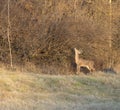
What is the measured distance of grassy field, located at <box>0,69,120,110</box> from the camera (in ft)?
43.4

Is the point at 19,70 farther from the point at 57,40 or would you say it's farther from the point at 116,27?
the point at 116,27

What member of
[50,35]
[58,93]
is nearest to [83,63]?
[50,35]

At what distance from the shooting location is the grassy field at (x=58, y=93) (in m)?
13.2

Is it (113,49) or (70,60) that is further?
(113,49)

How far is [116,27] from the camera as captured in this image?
2689cm

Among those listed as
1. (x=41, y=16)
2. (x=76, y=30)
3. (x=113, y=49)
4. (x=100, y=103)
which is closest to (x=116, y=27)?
(x=113, y=49)

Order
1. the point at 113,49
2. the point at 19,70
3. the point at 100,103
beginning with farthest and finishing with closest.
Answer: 1. the point at 113,49
2. the point at 19,70
3. the point at 100,103

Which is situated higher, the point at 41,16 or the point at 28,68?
the point at 41,16

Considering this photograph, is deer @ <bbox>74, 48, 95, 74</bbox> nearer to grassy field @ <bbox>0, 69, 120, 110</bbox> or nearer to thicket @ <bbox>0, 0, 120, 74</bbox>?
thicket @ <bbox>0, 0, 120, 74</bbox>

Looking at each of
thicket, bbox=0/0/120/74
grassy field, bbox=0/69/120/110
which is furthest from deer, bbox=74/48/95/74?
grassy field, bbox=0/69/120/110

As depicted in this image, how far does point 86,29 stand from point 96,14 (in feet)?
5.76

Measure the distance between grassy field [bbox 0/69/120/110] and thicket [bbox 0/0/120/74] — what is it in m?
5.72

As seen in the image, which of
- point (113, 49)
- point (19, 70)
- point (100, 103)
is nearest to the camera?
point (100, 103)

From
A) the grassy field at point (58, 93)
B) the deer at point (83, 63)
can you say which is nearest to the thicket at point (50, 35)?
the deer at point (83, 63)
